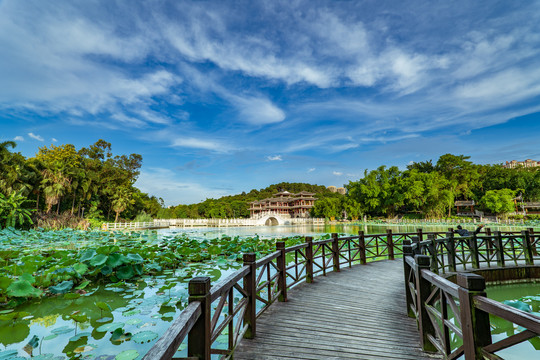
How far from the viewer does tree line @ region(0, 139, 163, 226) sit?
17.6 metres

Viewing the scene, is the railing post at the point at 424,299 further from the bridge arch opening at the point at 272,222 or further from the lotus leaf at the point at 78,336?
the bridge arch opening at the point at 272,222

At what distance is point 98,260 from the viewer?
5.71 metres

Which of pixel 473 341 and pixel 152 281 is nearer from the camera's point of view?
pixel 473 341

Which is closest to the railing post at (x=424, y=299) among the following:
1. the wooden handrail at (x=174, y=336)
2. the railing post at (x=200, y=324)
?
the railing post at (x=200, y=324)

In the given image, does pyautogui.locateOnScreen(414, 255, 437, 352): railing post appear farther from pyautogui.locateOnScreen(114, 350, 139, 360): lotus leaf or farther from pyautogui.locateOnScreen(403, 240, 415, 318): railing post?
pyautogui.locateOnScreen(114, 350, 139, 360): lotus leaf

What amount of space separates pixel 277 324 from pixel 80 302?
3.88 m

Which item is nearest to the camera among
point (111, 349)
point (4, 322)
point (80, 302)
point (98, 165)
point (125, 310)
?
point (111, 349)

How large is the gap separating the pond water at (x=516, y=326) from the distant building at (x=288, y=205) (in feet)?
171

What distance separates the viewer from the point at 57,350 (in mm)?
3309

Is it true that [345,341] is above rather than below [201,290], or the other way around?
below

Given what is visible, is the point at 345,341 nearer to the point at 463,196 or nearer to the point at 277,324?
the point at 277,324

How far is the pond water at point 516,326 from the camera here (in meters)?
3.90

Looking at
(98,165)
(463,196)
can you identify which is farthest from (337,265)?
(463,196)

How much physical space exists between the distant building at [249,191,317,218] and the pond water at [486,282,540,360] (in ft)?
171
